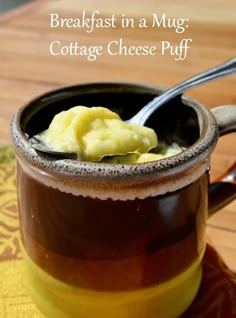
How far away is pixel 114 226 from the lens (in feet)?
1.34

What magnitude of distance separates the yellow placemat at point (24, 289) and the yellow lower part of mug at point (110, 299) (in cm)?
2

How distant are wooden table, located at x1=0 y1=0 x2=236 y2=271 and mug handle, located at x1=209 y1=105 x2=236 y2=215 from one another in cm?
14

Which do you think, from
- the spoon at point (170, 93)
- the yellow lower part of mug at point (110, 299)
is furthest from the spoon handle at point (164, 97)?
the yellow lower part of mug at point (110, 299)

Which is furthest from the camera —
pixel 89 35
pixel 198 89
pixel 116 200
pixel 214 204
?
pixel 89 35

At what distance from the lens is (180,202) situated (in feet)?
1.39

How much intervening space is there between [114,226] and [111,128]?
0.08 meters

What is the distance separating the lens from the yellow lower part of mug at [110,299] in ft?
1.45

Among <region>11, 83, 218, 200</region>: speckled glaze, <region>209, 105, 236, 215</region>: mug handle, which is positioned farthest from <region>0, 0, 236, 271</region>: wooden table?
<region>11, 83, 218, 200</region>: speckled glaze

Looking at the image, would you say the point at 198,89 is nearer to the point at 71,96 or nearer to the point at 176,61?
the point at 176,61

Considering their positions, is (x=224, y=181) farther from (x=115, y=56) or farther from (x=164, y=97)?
(x=115, y=56)

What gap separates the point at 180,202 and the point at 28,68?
0.54 metres

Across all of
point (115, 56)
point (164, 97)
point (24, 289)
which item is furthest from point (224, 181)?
point (115, 56)

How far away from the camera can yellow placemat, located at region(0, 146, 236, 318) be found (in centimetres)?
49

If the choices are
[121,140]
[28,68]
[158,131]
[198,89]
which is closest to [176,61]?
[198,89]
